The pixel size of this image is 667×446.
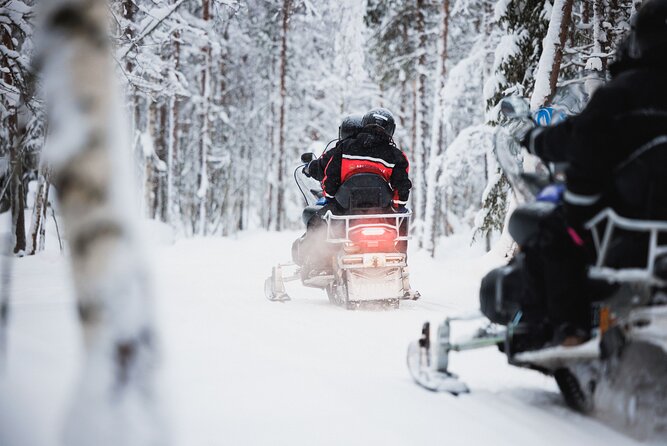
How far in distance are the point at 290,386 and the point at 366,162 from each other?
426 centimetres

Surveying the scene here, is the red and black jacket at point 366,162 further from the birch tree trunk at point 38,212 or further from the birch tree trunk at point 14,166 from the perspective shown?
the birch tree trunk at point 38,212

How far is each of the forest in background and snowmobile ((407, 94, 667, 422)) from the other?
117cm

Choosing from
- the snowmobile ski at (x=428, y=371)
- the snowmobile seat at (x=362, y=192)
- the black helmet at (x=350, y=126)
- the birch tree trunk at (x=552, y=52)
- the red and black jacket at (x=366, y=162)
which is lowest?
the snowmobile ski at (x=428, y=371)

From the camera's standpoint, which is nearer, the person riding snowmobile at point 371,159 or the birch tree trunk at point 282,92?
the person riding snowmobile at point 371,159

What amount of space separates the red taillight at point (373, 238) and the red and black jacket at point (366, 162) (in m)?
0.48

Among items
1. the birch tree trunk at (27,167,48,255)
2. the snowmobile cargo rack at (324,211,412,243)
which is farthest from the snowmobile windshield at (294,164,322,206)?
the birch tree trunk at (27,167,48,255)

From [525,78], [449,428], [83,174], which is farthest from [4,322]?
[525,78]

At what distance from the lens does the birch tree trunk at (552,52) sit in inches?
369

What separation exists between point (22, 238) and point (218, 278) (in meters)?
5.60

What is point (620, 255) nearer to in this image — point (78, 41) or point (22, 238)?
point (78, 41)

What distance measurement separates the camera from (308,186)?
7902 mm

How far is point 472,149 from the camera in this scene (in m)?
14.8

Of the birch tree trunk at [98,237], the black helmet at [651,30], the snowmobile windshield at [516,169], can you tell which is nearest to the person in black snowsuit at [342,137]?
the snowmobile windshield at [516,169]

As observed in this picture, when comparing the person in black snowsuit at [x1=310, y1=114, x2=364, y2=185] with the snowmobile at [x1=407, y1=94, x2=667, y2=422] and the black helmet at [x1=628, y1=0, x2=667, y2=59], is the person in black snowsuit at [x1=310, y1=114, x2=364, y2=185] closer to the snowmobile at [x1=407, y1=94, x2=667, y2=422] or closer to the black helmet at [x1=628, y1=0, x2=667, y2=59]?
the snowmobile at [x1=407, y1=94, x2=667, y2=422]
